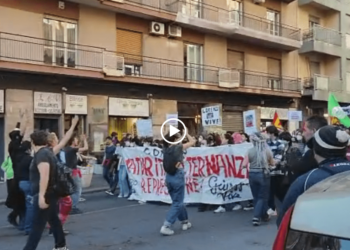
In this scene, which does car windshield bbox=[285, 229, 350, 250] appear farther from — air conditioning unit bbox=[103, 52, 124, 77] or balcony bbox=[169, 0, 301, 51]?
balcony bbox=[169, 0, 301, 51]

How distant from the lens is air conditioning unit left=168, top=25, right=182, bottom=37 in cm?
2300

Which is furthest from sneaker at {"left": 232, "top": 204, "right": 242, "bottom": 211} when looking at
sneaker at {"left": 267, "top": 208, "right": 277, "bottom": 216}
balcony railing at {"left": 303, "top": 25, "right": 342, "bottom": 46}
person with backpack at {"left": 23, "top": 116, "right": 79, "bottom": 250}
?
balcony railing at {"left": 303, "top": 25, "right": 342, "bottom": 46}

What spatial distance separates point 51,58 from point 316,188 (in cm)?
1785

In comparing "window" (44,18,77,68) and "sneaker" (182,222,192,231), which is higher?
"window" (44,18,77,68)

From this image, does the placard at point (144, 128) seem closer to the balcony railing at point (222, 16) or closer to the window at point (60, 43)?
the window at point (60, 43)

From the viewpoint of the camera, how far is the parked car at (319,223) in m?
1.85

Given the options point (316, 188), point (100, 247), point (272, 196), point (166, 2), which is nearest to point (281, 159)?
point (272, 196)

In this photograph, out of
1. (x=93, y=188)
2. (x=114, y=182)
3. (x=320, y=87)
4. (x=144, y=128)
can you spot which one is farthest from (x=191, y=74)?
(x=114, y=182)

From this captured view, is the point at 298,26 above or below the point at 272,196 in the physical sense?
above

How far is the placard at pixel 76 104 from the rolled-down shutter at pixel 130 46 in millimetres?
3035

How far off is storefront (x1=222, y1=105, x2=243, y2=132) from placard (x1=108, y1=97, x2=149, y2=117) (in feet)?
18.1

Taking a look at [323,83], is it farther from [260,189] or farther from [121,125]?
[260,189]

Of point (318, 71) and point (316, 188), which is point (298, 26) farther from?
point (316, 188)

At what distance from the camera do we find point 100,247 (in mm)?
6812
